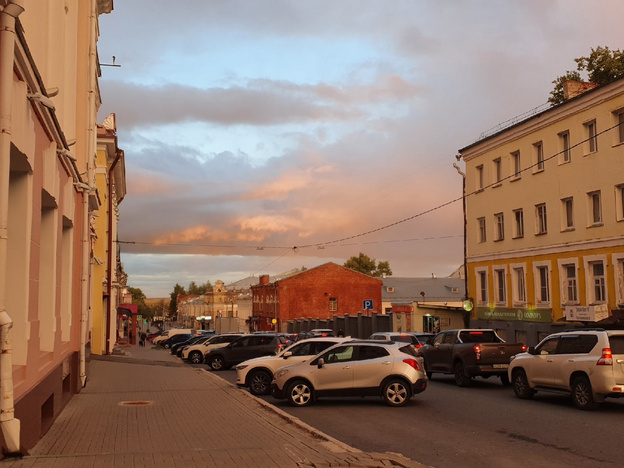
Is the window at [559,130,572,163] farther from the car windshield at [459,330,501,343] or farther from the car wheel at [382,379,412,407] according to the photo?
the car wheel at [382,379,412,407]

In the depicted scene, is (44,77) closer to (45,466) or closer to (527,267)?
(45,466)

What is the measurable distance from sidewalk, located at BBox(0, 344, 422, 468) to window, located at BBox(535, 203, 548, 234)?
70.4 feet

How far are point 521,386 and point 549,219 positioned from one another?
18.3 m

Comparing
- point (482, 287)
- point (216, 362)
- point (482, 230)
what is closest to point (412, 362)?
point (216, 362)

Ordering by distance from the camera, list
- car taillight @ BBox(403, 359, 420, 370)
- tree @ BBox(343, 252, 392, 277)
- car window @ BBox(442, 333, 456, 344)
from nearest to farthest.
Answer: car taillight @ BBox(403, 359, 420, 370)
car window @ BBox(442, 333, 456, 344)
tree @ BBox(343, 252, 392, 277)

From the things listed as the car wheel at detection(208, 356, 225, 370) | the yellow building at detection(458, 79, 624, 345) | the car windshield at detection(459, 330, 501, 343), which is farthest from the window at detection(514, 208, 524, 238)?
the car wheel at detection(208, 356, 225, 370)

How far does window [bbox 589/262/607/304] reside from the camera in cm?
3111

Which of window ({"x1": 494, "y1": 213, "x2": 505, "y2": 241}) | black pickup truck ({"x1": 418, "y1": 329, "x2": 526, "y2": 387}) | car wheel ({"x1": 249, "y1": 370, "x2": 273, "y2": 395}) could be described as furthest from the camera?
window ({"x1": 494, "y1": 213, "x2": 505, "y2": 241})

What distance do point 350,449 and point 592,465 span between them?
127 inches

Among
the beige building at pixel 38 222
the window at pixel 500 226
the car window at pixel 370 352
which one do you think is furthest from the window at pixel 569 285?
the beige building at pixel 38 222

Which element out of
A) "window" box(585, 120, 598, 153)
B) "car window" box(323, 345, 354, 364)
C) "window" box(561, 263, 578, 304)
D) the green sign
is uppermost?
"window" box(585, 120, 598, 153)

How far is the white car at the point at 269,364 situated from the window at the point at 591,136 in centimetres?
1742

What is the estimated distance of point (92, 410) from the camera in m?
15.4

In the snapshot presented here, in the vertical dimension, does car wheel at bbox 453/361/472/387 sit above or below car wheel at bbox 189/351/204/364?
above
